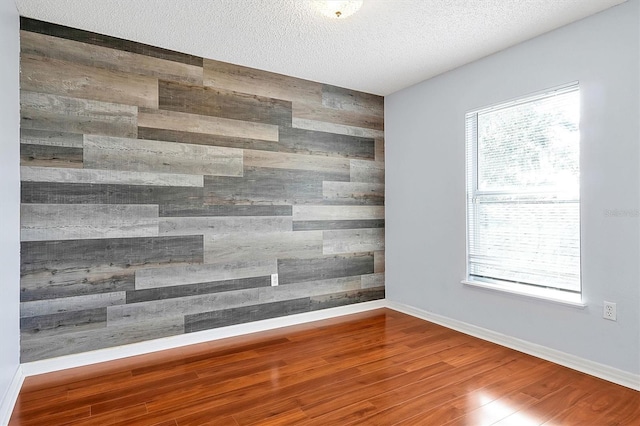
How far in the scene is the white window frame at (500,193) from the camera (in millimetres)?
2760

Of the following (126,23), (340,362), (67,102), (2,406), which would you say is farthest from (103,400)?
(126,23)

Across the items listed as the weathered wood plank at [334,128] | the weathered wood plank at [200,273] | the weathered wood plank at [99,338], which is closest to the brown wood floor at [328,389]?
the weathered wood plank at [99,338]

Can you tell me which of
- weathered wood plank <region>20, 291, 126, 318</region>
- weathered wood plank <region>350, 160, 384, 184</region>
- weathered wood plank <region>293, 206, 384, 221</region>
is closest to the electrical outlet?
weathered wood plank <region>293, 206, 384, 221</region>

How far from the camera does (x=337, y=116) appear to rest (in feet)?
13.6

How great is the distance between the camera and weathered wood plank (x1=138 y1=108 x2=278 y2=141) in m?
3.10

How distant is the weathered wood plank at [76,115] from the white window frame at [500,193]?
3.03m

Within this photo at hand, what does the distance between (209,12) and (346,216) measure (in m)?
2.44

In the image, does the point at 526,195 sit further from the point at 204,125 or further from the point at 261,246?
the point at 204,125

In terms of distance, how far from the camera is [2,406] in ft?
6.57

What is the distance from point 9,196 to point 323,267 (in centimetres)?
273

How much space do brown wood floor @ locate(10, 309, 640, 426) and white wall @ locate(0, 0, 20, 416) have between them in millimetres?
365

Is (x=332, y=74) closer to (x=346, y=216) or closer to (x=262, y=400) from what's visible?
(x=346, y=216)

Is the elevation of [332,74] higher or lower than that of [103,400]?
higher

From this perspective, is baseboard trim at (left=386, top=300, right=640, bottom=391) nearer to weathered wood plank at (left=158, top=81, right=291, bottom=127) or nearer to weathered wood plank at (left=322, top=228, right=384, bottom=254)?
weathered wood plank at (left=322, top=228, right=384, bottom=254)
